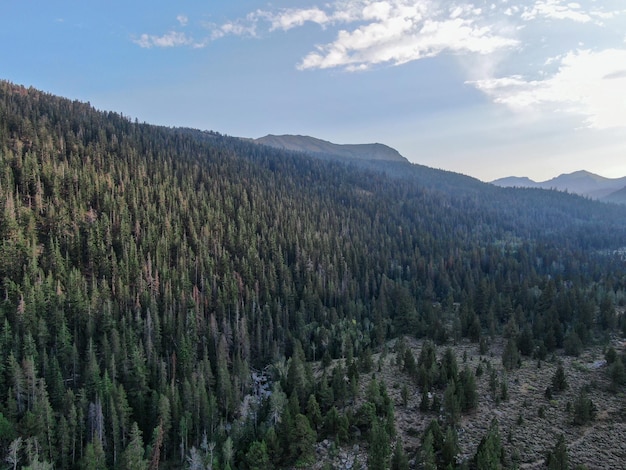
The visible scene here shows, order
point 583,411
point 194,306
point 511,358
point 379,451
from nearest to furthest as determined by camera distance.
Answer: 1. point 379,451
2. point 583,411
3. point 511,358
4. point 194,306

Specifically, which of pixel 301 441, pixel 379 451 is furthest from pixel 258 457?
pixel 379 451

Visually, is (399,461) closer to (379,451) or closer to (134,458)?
(379,451)

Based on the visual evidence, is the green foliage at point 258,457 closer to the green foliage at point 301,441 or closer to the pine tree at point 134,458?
the green foliage at point 301,441

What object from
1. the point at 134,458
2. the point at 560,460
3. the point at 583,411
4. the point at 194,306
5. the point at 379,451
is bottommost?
the point at 134,458

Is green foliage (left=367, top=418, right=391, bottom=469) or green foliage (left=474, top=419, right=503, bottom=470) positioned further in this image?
green foliage (left=367, top=418, right=391, bottom=469)

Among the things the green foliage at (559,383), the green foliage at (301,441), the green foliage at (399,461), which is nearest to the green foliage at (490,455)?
the green foliage at (399,461)

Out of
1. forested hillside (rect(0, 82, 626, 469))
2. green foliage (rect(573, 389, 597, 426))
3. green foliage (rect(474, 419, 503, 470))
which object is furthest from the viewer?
forested hillside (rect(0, 82, 626, 469))

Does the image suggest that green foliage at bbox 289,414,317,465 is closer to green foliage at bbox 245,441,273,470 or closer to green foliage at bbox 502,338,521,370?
green foliage at bbox 245,441,273,470

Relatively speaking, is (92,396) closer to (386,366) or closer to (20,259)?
(20,259)

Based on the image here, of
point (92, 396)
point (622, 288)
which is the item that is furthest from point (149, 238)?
point (622, 288)

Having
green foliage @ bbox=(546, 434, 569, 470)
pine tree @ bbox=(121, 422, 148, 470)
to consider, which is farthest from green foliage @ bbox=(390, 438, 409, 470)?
pine tree @ bbox=(121, 422, 148, 470)
